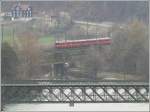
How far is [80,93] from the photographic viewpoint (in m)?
23.2

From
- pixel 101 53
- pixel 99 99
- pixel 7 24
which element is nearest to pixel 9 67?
pixel 7 24

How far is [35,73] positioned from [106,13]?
9550mm

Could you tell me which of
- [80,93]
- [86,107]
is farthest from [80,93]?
Result: [86,107]

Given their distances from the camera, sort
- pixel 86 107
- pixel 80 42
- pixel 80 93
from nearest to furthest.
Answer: pixel 80 93, pixel 86 107, pixel 80 42

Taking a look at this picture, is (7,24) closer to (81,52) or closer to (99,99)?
(81,52)

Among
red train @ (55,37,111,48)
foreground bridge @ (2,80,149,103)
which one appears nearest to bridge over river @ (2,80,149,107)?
foreground bridge @ (2,80,149,103)

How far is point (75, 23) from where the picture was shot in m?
51.3

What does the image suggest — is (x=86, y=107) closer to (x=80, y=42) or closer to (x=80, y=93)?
(x=80, y=93)

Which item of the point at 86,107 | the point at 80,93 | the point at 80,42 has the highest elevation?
the point at 80,42

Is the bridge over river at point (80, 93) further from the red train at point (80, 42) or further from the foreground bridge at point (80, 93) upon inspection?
the red train at point (80, 42)

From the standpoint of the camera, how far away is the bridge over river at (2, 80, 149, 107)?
22.2 m

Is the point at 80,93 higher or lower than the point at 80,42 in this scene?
lower

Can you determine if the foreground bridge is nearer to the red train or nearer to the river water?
the river water

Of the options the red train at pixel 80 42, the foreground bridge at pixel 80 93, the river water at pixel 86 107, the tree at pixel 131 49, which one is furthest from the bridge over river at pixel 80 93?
the red train at pixel 80 42
